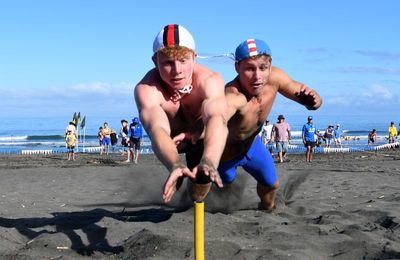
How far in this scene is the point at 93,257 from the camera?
14.8 feet

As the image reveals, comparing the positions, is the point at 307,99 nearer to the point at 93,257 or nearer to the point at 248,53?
the point at 248,53

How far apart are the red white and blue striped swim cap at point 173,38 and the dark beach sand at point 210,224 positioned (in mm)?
1539

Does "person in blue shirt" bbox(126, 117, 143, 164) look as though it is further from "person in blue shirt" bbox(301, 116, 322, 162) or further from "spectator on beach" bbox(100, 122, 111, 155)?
"spectator on beach" bbox(100, 122, 111, 155)

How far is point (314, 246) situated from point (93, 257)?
1.71 m

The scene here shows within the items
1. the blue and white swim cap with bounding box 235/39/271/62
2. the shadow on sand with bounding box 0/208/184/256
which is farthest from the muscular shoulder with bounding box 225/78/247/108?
the shadow on sand with bounding box 0/208/184/256

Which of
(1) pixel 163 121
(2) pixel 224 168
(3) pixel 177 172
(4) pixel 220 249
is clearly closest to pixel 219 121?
(1) pixel 163 121

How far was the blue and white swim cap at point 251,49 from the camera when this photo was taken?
5.14 metres

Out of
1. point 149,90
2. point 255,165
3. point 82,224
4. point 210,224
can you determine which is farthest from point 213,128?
point 255,165

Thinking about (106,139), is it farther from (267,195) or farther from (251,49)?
(251,49)

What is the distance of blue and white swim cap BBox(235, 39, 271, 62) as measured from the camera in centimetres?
514

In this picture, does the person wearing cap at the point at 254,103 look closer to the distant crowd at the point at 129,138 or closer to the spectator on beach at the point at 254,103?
the spectator on beach at the point at 254,103

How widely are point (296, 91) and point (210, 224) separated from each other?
61.0 inches

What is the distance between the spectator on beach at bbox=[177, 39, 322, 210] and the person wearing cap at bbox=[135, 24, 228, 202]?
559 mm

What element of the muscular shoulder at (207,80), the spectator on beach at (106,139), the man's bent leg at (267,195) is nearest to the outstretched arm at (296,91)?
the man's bent leg at (267,195)
